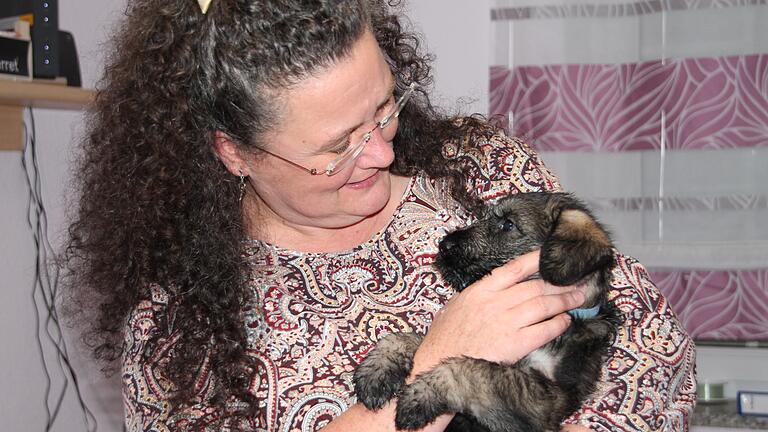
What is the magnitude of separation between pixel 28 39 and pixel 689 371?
201cm

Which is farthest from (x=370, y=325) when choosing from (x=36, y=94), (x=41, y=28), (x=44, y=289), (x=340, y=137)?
(x=44, y=289)

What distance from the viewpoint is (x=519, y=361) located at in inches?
69.9

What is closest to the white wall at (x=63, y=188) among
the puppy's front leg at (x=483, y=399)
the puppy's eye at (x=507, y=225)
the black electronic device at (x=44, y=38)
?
the black electronic device at (x=44, y=38)

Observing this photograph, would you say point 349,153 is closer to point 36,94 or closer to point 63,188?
point 36,94

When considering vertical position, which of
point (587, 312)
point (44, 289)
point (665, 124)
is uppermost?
point (665, 124)

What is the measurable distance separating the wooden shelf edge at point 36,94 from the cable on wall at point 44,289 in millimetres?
225

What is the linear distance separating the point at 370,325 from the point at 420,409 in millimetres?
237

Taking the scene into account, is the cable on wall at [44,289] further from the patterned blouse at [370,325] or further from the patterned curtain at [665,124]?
the patterned curtain at [665,124]

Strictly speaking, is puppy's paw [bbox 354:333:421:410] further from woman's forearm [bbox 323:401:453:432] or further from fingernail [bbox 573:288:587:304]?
fingernail [bbox 573:288:587:304]

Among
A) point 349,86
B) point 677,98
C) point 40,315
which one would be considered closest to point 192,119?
point 349,86

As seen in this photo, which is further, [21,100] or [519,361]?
[21,100]

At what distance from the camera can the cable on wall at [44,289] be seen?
3.02 m

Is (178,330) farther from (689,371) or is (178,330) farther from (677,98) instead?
(677,98)

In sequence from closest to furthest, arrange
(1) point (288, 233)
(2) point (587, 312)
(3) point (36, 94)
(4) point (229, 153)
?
1. (2) point (587, 312)
2. (4) point (229, 153)
3. (1) point (288, 233)
4. (3) point (36, 94)
